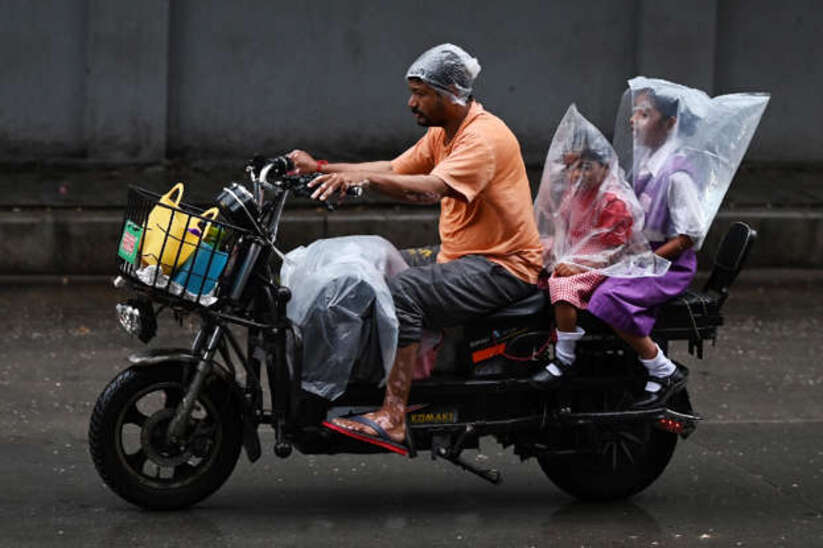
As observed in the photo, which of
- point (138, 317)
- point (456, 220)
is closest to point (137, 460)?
point (138, 317)

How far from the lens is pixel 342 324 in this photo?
556cm

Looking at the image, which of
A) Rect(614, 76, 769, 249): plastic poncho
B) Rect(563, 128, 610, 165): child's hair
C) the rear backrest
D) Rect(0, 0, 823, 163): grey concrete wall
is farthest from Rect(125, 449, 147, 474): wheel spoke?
Rect(0, 0, 823, 163): grey concrete wall

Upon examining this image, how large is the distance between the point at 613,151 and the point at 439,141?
0.67 metres

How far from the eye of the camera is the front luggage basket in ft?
17.5

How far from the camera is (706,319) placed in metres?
5.93

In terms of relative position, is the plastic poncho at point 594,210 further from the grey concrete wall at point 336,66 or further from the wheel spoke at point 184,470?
the grey concrete wall at point 336,66

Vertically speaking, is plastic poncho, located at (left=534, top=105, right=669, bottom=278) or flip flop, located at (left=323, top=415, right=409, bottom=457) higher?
plastic poncho, located at (left=534, top=105, right=669, bottom=278)

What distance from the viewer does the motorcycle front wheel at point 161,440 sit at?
18.4ft

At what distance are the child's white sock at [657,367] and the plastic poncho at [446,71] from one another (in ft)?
3.94

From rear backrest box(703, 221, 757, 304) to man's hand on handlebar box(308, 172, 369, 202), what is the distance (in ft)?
4.96

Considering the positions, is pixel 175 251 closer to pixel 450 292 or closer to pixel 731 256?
pixel 450 292

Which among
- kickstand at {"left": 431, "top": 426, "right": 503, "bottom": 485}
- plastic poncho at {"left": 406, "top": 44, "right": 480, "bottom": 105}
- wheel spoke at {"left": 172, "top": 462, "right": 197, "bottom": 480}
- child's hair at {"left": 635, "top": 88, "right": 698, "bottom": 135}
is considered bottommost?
wheel spoke at {"left": 172, "top": 462, "right": 197, "bottom": 480}

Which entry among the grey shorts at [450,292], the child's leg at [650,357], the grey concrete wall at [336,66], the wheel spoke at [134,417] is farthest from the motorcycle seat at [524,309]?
the grey concrete wall at [336,66]

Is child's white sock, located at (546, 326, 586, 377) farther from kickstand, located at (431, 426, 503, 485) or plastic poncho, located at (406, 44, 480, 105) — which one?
plastic poncho, located at (406, 44, 480, 105)
